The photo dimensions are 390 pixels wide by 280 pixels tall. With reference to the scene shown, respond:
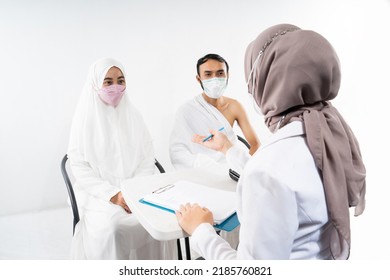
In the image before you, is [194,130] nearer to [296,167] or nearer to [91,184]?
[91,184]

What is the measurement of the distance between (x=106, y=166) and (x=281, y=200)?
96 cm

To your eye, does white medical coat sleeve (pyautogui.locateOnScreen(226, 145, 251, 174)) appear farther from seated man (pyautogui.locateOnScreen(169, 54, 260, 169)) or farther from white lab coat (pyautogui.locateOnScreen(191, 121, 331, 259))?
white lab coat (pyautogui.locateOnScreen(191, 121, 331, 259))

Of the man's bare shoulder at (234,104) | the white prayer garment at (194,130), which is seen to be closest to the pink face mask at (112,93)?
the white prayer garment at (194,130)

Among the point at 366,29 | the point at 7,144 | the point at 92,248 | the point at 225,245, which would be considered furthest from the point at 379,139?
the point at 7,144

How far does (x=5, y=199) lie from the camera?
149 cm

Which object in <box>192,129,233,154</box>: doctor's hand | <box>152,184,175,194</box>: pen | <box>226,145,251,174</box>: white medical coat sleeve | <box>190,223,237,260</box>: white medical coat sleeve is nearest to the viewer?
<box>190,223,237,260</box>: white medical coat sleeve

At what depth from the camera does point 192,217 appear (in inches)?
39.8

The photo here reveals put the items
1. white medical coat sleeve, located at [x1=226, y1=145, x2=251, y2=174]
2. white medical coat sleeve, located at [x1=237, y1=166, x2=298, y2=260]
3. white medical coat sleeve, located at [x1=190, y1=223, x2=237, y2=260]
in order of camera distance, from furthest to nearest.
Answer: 1. white medical coat sleeve, located at [x1=226, y1=145, x2=251, y2=174]
2. white medical coat sleeve, located at [x1=190, y1=223, x2=237, y2=260]
3. white medical coat sleeve, located at [x1=237, y1=166, x2=298, y2=260]

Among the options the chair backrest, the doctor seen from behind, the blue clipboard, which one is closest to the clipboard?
the blue clipboard

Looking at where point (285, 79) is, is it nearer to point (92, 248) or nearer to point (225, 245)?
point (225, 245)

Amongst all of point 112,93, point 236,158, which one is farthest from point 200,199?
point 112,93

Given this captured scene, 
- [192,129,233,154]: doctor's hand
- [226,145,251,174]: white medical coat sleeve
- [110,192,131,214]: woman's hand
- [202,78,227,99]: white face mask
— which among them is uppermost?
[202,78,227,99]: white face mask

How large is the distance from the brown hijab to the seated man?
1.98ft

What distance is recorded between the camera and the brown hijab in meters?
0.86
